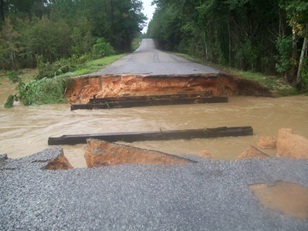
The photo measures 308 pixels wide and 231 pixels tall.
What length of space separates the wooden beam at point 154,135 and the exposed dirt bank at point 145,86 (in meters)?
4.34

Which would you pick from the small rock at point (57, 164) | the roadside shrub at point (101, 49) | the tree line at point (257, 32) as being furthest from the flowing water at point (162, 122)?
the roadside shrub at point (101, 49)

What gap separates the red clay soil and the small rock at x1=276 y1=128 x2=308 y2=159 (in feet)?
6.28

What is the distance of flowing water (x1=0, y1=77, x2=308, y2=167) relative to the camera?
6582 mm

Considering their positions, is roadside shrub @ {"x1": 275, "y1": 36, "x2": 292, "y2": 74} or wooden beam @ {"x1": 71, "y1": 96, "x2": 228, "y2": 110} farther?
roadside shrub @ {"x1": 275, "y1": 36, "x2": 292, "y2": 74}

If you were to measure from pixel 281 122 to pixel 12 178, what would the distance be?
711cm

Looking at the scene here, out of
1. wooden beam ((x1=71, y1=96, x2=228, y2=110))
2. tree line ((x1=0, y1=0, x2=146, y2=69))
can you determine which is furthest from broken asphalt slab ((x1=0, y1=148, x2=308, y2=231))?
tree line ((x1=0, y1=0, x2=146, y2=69))

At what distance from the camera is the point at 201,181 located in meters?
3.48

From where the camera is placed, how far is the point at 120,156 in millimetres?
4230

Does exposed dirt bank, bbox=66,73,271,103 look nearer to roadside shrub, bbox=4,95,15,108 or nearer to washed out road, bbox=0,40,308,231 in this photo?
roadside shrub, bbox=4,95,15,108

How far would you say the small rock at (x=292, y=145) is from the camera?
4.53 metres

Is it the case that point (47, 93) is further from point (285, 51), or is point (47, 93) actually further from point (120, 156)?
point (285, 51)

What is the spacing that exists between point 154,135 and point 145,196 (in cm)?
383

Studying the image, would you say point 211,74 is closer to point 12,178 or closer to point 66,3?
point 12,178

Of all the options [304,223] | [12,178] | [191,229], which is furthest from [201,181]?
[12,178]
